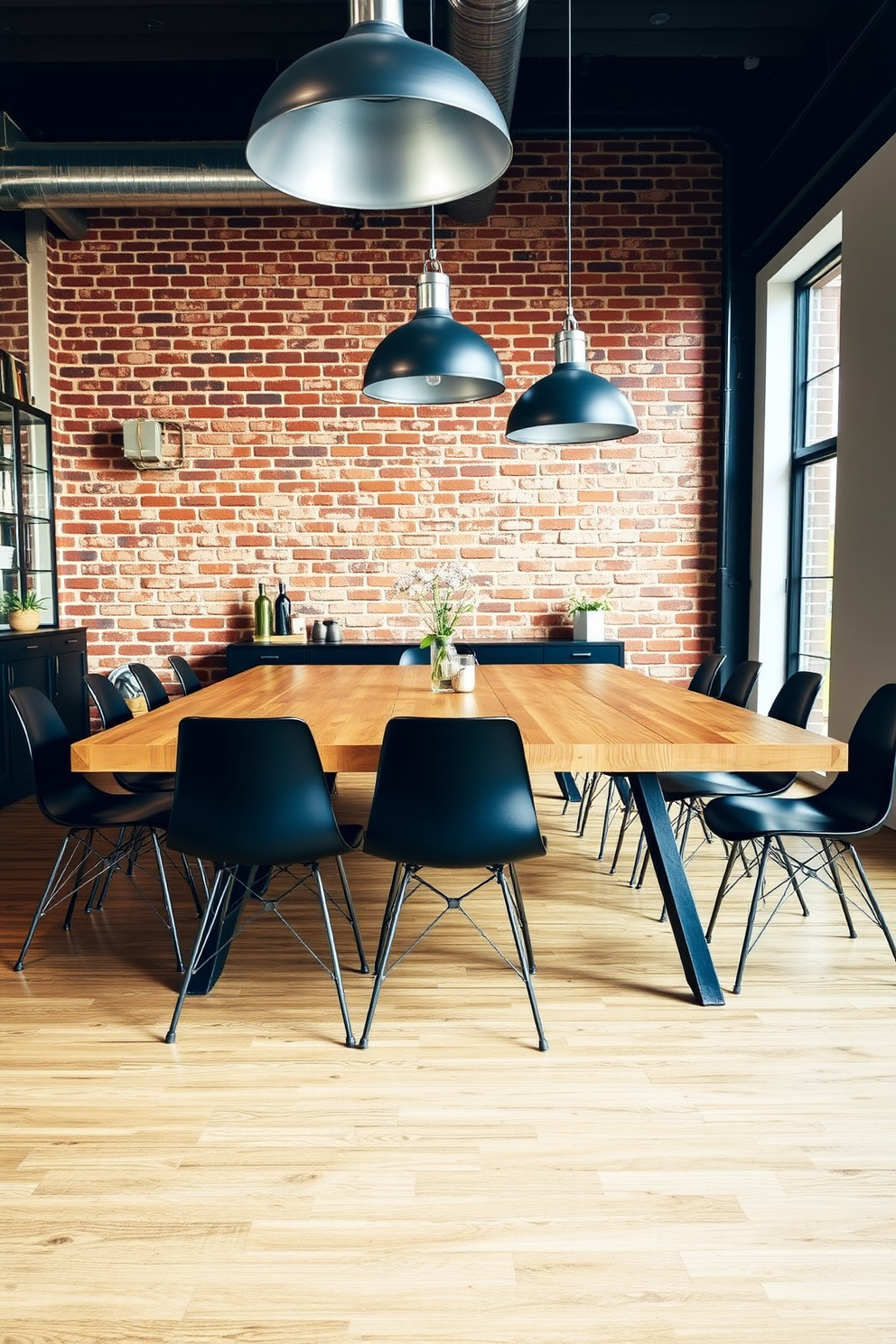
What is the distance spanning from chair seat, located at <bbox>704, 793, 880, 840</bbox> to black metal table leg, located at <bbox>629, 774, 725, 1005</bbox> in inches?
6.8

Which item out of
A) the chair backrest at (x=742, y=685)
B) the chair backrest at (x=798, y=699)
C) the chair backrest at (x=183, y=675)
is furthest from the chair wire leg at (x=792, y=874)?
the chair backrest at (x=183, y=675)

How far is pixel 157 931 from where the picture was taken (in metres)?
3.28

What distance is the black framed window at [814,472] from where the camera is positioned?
5660 mm

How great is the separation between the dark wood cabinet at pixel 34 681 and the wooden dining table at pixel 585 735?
204 centimetres

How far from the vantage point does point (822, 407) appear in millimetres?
5879

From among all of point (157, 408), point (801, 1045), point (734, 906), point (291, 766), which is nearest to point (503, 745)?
point (291, 766)

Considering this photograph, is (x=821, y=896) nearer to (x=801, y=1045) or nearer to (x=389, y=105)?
(x=801, y=1045)

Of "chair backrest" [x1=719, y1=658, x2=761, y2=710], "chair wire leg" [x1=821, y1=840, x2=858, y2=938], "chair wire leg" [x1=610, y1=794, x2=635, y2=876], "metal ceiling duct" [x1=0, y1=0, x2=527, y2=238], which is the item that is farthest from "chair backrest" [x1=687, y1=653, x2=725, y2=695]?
"metal ceiling duct" [x1=0, y1=0, x2=527, y2=238]

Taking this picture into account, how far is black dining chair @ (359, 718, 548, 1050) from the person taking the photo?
7.55 feet

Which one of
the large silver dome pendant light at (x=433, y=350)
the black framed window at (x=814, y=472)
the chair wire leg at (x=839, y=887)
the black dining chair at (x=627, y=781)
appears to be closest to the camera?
the chair wire leg at (x=839, y=887)

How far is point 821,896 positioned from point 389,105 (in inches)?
122

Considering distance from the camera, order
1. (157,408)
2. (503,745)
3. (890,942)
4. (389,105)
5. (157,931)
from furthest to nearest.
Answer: (157,408), (157,931), (890,942), (503,745), (389,105)

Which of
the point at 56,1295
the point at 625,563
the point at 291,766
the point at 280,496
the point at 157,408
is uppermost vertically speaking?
the point at 157,408

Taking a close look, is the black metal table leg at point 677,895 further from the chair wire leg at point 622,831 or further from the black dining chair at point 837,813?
the chair wire leg at point 622,831
